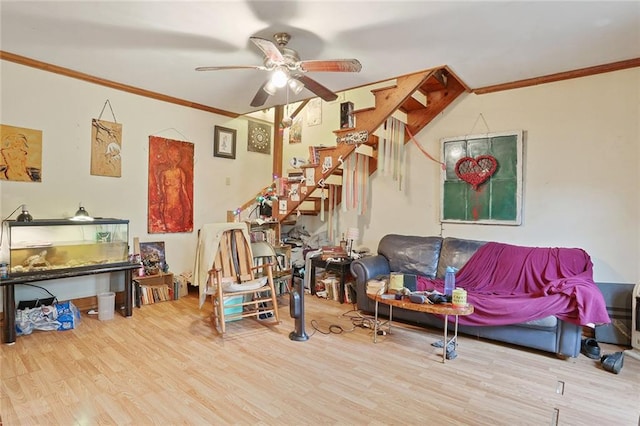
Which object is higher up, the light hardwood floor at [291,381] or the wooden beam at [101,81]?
the wooden beam at [101,81]

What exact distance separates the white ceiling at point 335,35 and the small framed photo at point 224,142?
1341mm

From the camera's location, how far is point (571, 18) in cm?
237

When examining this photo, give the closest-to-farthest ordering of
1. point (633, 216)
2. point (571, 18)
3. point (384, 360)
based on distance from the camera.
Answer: point (571, 18)
point (384, 360)
point (633, 216)

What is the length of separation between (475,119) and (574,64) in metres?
1.02

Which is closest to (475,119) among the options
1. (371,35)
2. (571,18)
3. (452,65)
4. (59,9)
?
(452,65)

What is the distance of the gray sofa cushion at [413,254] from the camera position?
3.87 m

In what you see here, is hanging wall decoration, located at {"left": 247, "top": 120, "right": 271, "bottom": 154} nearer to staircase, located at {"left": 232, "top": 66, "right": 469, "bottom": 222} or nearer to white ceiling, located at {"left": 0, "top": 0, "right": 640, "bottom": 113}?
staircase, located at {"left": 232, "top": 66, "right": 469, "bottom": 222}

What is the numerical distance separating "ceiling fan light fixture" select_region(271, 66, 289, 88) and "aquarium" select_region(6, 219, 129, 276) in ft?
7.29

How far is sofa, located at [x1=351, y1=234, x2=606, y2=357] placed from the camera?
2742 mm

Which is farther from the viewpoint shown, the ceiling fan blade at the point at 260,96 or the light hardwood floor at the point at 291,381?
the ceiling fan blade at the point at 260,96

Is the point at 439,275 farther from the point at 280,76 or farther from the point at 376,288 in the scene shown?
the point at 280,76

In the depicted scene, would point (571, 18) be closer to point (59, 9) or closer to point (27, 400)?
point (59, 9)

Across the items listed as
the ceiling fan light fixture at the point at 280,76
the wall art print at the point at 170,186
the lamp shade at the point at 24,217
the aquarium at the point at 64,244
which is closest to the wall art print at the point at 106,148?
the wall art print at the point at 170,186

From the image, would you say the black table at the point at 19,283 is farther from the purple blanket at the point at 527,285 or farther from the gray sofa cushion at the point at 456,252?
the gray sofa cushion at the point at 456,252
